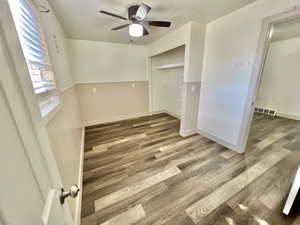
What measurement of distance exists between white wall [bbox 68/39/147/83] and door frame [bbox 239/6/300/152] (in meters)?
2.95

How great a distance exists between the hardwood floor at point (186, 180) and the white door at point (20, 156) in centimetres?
121

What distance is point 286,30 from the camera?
2.90 m

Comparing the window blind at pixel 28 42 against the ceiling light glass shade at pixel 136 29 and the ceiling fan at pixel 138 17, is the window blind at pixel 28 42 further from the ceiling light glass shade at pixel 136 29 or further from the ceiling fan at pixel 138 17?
the ceiling light glass shade at pixel 136 29

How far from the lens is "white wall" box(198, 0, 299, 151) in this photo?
183 cm

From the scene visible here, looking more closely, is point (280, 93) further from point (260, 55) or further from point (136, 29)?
point (136, 29)

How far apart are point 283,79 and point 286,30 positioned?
157cm

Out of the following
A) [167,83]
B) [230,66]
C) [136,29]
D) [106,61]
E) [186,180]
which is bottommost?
[186,180]

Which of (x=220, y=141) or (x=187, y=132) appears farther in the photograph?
(x=187, y=132)

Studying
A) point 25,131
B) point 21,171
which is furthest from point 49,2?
point 21,171

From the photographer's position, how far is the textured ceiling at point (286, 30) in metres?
2.53

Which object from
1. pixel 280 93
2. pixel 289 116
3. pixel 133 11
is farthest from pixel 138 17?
pixel 289 116

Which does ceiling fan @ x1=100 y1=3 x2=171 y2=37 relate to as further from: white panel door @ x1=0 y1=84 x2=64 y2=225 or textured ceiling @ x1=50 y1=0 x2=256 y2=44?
white panel door @ x1=0 y1=84 x2=64 y2=225

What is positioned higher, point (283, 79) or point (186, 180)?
point (283, 79)

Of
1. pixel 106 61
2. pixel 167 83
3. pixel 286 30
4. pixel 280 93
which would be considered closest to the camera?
pixel 286 30
